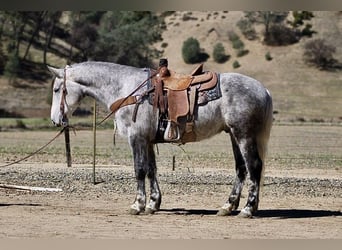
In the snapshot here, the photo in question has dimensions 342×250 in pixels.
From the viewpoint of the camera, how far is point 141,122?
33.8 ft

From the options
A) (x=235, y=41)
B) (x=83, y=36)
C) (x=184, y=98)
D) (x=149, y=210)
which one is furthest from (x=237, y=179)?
(x=235, y=41)

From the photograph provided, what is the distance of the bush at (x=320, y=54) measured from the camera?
2157 inches

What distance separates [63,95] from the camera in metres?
10.7

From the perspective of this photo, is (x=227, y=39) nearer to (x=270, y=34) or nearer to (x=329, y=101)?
(x=270, y=34)

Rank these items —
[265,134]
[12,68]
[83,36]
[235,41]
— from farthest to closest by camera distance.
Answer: [235,41] → [83,36] → [12,68] → [265,134]

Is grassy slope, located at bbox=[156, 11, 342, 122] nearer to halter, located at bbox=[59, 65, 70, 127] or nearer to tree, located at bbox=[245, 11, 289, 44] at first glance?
tree, located at bbox=[245, 11, 289, 44]

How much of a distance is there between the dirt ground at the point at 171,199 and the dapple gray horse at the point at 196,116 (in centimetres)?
51

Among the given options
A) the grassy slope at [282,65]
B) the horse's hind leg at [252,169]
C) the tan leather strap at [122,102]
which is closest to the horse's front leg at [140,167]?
the tan leather strap at [122,102]

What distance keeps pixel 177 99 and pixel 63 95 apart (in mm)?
1654

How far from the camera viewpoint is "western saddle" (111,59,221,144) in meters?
10.2

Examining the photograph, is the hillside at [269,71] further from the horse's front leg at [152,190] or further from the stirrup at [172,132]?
the stirrup at [172,132]

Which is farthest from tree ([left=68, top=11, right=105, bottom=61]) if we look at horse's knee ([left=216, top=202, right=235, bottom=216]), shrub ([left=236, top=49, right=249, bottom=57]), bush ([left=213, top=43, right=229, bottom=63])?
horse's knee ([left=216, top=202, right=235, bottom=216])

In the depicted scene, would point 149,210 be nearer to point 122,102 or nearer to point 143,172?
point 143,172

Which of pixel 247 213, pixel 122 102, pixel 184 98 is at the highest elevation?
pixel 184 98
